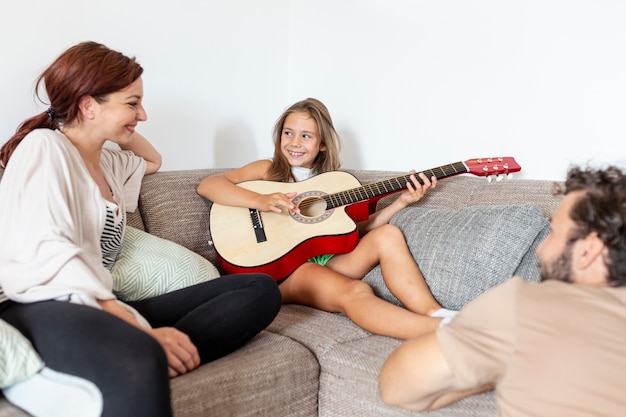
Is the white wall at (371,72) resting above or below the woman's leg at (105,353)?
above

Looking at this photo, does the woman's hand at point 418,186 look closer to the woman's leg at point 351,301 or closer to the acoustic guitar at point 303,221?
the acoustic guitar at point 303,221

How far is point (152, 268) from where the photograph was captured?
1841 millimetres

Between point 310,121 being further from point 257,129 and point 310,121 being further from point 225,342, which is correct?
point 225,342

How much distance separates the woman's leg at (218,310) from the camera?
158cm

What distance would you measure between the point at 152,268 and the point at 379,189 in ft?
2.62

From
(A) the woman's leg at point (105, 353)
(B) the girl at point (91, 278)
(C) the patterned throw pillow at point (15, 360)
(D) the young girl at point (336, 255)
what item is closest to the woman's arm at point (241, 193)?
(D) the young girl at point (336, 255)

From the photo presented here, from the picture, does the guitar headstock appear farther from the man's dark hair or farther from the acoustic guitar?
the man's dark hair

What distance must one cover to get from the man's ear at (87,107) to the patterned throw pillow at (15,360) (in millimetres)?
609

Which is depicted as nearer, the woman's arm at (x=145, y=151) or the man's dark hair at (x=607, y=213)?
the man's dark hair at (x=607, y=213)

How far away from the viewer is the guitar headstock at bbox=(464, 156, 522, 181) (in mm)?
2230

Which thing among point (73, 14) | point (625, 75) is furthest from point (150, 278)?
point (625, 75)

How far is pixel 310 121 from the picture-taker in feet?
8.05

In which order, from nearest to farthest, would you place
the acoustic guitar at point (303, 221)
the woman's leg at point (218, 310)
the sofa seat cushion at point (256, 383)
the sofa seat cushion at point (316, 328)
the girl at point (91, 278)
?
the girl at point (91, 278)
the sofa seat cushion at point (256, 383)
the woman's leg at point (218, 310)
the sofa seat cushion at point (316, 328)
the acoustic guitar at point (303, 221)

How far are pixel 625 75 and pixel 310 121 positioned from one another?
1.07 metres
